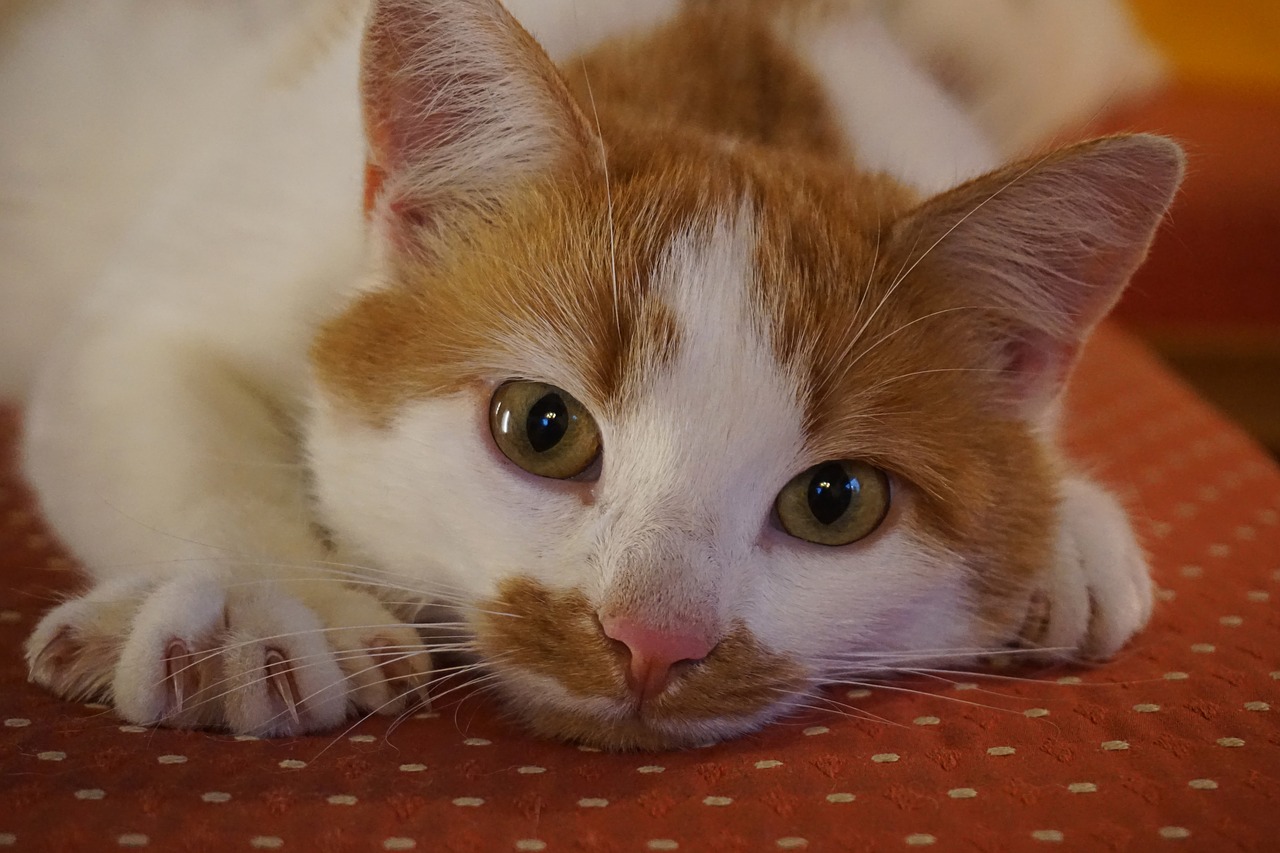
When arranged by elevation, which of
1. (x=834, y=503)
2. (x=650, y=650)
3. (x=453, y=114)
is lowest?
(x=650, y=650)

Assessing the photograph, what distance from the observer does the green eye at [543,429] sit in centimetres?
98

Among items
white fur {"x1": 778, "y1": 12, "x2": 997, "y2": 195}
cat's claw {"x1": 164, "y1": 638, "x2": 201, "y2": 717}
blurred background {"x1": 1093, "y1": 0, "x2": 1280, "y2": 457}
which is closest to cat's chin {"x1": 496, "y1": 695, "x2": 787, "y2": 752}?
cat's claw {"x1": 164, "y1": 638, "x2": 201, "y2": 717}

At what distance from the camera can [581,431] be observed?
38.6 inches

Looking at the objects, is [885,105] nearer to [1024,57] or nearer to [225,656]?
[1024,57]

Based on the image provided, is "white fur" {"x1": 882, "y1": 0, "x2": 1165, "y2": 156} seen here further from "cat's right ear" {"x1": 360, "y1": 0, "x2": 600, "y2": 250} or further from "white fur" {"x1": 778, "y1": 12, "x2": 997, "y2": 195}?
"cat's right ear" {"x1": 360, "y1": 0, "x2": 600, "y2": 250}

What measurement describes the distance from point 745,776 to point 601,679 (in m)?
0.14

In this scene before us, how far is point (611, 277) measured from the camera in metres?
1.00

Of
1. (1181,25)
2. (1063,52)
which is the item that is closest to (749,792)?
(1063,52)

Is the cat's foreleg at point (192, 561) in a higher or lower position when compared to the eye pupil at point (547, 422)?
lower

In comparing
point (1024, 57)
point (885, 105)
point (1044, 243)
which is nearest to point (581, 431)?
point (1044, 243)

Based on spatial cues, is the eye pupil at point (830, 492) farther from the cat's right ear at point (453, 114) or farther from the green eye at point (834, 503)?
the cat's right ear at point (453, 114)

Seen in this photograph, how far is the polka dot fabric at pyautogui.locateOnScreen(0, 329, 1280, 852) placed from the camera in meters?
0.78

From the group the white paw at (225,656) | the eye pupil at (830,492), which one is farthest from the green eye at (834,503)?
the white paw at (225,656)

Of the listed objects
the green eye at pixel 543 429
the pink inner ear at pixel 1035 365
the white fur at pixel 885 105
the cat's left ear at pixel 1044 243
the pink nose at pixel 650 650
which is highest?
the white fur at pixel 885 105
